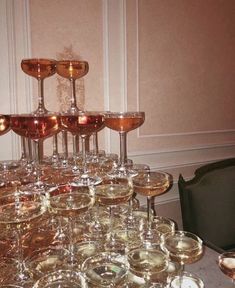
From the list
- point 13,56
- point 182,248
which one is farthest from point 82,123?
point 13,56

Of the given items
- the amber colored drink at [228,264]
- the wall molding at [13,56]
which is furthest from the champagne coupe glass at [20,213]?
the wall molding at [13,56]

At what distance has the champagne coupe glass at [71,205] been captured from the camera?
2.39 ft

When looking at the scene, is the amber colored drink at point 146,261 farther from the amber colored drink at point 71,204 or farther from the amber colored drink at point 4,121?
the amber colored drink at point 4,121

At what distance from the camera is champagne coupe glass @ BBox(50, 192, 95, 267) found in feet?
2.39

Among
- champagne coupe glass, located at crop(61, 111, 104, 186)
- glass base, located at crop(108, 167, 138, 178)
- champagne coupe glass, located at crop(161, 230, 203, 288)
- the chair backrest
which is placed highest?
champagne coupe glass, located at crop(61, 111, 104, 186)

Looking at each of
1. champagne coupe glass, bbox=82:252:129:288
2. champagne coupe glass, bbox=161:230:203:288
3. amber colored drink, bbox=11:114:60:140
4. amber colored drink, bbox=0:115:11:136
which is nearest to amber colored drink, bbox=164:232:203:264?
champagne coupe glass, bbox=161:230:203:288

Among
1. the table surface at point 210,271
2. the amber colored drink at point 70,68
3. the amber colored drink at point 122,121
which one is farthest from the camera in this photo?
the amber colored drink at point 70,68

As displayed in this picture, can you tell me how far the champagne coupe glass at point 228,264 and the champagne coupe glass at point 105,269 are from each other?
0.85 ft

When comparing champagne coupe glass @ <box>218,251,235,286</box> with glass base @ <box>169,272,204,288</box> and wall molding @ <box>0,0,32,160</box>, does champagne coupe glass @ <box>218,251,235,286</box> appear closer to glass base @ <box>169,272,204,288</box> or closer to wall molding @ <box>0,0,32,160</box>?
glass base @ <box>169,272,204,288</box>

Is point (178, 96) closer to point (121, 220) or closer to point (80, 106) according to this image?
point (80, 106)

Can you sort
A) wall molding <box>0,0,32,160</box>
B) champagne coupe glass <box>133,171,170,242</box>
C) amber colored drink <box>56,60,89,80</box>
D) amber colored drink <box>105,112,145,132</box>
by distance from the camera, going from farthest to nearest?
wall molding <box>0,0,32,160</box> < amber colored drink <box>56,60,89,80</box> < amber colored drink <box>105,112,145,132</box> < champagne coupe glass <box>133,171,170,242</box>

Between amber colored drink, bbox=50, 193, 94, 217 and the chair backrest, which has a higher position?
amber colored drink, bbox=50, 193, 94, 217

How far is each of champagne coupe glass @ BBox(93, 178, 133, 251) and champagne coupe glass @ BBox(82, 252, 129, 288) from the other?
0.20 feet

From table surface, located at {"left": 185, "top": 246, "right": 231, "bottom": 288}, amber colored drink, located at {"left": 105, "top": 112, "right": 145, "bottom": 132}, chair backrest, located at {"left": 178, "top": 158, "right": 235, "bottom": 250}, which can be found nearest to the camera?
table surface, located at {"left": 185, "top": 246, "right": 231, "bottom": 288}
